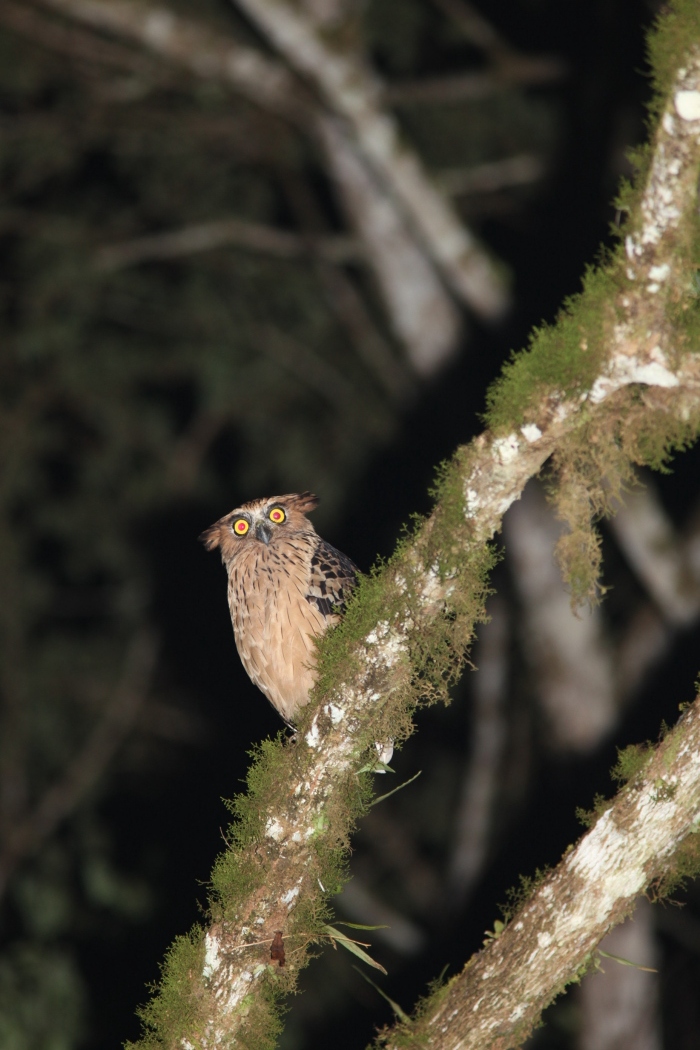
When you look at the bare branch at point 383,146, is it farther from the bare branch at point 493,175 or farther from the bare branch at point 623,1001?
the bare branch at point 623,1001

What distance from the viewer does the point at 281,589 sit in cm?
454

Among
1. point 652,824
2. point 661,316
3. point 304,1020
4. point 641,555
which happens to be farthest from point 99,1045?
point 661,316

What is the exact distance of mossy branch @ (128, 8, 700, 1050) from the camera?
242cm

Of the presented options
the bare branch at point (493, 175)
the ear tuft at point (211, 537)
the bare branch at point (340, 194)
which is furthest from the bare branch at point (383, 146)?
the ear tuft at point (211, 537)

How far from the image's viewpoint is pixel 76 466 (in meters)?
11.4

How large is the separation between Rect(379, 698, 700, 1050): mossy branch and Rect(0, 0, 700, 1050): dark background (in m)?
5.34

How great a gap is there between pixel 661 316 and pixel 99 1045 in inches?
285

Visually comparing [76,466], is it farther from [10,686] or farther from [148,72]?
[148,72]

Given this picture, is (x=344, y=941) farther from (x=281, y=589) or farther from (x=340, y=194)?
(x=340, y=194)

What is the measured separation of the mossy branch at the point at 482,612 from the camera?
2.42m

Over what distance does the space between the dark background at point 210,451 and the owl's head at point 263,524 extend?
3531 millimetres

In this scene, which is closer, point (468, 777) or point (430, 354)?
point (430, 354)

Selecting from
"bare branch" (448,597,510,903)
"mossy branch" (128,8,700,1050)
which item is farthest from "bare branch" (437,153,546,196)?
"mossy branch" (128,8,700,1050)

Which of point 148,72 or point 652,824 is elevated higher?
point 652,824
